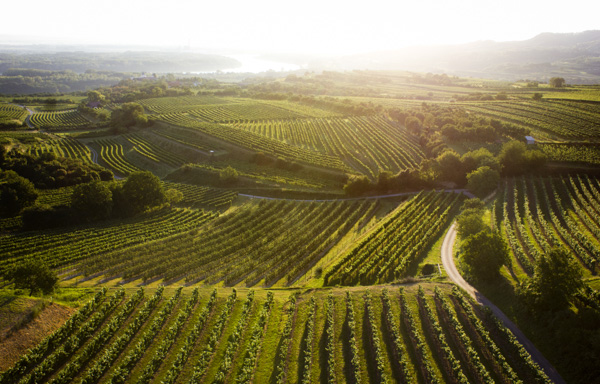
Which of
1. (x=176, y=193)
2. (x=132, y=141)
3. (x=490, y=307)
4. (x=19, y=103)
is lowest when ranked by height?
(x=490, y=307)

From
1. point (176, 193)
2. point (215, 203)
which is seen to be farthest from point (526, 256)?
point (176, 193)

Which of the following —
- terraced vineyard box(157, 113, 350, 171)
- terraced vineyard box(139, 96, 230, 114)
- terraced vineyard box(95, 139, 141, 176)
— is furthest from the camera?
terraced vineyard box(139, 96, 230, 114)

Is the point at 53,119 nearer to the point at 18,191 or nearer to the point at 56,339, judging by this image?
the point at 18,191

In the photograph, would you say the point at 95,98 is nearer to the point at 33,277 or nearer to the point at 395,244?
the point at 33,277

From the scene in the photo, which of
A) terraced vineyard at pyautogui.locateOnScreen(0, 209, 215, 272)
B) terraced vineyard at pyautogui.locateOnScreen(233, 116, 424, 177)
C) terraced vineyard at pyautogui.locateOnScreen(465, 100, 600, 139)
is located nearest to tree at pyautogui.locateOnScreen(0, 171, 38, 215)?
terraced vineyard at pyautogui.locateOnScreen(0, 209, 215, 272)

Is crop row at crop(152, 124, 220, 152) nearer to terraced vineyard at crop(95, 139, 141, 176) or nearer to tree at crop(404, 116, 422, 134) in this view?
terraced vineyard at crop(95, 139, 141, 176)

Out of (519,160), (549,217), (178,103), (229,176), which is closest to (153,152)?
(229,176)
